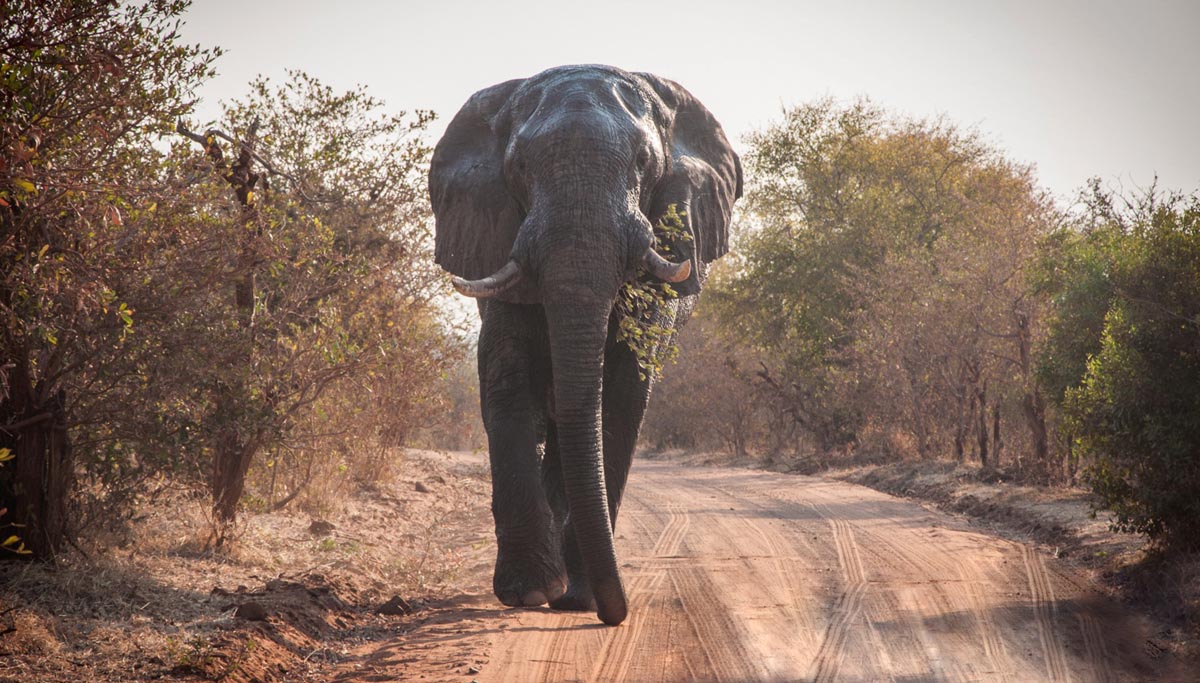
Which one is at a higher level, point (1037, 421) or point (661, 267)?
point (661, 267)

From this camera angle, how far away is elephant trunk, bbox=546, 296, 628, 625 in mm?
6887

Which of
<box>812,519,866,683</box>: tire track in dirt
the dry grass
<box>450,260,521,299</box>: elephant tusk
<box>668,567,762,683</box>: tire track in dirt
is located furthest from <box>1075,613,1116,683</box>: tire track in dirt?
the dry grass

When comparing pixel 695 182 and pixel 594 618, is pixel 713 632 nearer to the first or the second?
pixel 594 618

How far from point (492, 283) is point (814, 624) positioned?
305cm

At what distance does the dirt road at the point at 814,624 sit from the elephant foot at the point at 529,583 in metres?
0.10

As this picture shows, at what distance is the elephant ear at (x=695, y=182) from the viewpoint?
8.30 meters

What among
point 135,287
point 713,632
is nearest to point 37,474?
point 135,287

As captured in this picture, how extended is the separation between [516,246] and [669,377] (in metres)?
29.6

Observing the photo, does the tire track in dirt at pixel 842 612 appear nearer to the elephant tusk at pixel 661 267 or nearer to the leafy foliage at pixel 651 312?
the leafy foliage at pixel 651 312

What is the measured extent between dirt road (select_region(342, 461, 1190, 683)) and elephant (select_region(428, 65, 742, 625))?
55 centimetres

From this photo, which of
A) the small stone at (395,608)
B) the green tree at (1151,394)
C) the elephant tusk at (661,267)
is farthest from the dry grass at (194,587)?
the green tree at (1151,394)

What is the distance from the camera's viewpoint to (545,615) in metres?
7.45

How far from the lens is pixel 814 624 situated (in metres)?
7.02

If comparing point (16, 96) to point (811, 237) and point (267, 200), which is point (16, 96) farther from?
point (811, 237)
